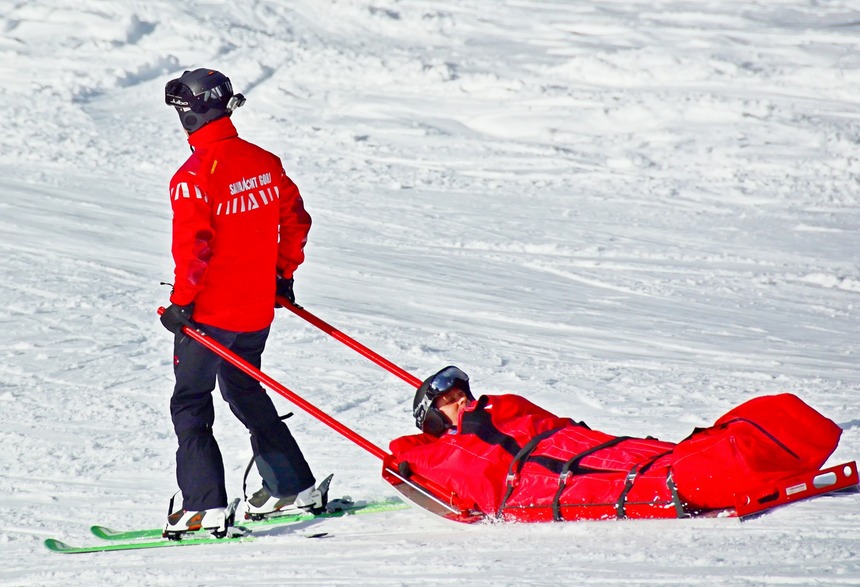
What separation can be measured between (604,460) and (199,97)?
6.74 feet

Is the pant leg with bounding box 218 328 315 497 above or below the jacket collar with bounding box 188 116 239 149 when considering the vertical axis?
below

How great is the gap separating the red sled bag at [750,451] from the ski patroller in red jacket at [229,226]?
179 cm

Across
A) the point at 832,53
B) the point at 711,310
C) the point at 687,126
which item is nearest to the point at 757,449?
the point at 711,310

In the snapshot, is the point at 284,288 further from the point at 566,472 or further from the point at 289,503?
the point at 566,472

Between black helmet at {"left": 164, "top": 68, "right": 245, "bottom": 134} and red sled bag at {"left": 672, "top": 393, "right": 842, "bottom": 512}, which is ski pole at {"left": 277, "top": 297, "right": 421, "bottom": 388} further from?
red sled bag at {"left": 672, "top": 393, "right": 842, "bottom": 512}

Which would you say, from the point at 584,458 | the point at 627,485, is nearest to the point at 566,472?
the point at 584,458

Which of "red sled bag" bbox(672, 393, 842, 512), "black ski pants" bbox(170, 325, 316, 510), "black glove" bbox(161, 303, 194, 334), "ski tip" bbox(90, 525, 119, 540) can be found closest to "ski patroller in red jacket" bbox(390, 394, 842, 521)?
"red sled bag" bbox(672, 393, 842, 512)

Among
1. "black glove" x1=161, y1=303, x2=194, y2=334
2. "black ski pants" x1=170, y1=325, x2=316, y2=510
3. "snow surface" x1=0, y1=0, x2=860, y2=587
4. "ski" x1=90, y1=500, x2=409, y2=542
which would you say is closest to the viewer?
"snow surface" x1=0, y1=0, x2=860, y2=587

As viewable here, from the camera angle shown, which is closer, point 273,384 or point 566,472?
point 566,472

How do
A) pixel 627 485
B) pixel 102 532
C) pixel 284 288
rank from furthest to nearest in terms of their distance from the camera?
pixel 284 288
pixel 102 532
pixel 627 485

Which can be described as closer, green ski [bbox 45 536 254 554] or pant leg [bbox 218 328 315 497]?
green ski [bbox 45 536 254 554]

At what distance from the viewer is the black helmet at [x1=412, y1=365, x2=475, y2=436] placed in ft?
13.7

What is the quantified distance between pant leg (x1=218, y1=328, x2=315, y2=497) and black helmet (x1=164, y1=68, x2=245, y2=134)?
36.6 inches

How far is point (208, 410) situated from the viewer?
4227mm
